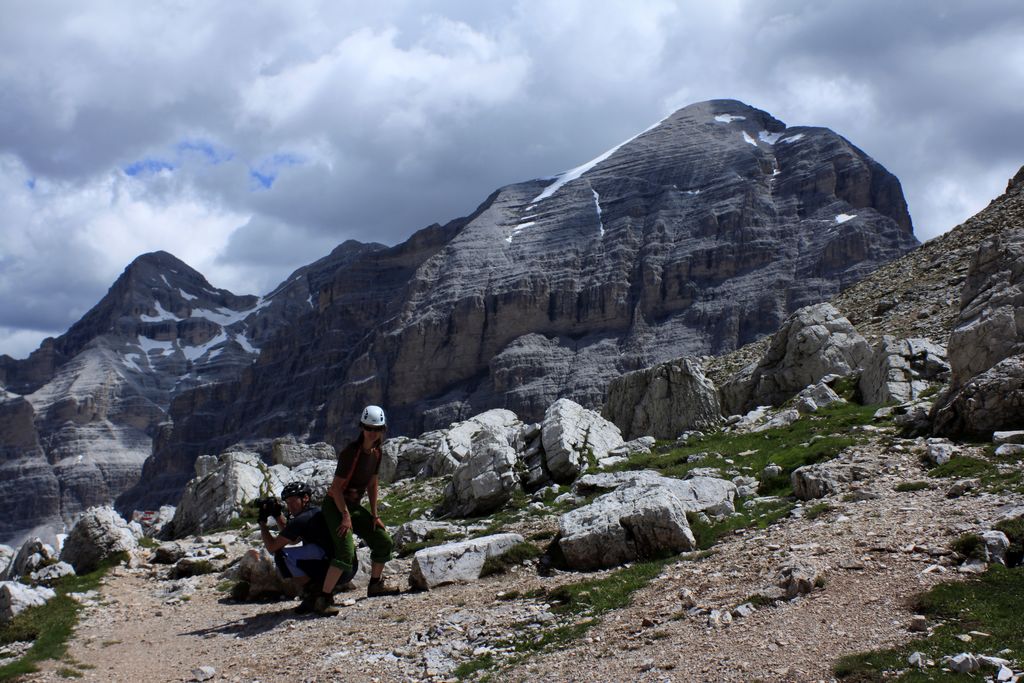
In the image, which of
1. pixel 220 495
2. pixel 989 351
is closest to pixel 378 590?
pixel 989 351

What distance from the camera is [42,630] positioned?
1570cm

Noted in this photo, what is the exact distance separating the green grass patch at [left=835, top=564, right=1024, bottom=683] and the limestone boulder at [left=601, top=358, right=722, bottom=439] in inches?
1143

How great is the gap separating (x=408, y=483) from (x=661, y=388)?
13.5 metres

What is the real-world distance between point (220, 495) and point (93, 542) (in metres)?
12.4

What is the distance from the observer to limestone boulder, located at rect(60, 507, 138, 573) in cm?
2377

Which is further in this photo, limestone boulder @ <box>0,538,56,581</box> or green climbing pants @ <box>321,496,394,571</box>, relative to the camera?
limestone boulder @ <box>0,538,56,581</box>

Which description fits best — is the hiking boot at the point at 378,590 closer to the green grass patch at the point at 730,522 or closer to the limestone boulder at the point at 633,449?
the green grass patch at the point at 730,522

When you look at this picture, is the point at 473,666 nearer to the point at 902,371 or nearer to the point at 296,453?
the point at 902,371

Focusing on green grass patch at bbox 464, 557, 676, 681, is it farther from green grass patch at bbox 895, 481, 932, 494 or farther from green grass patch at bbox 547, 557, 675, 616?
green grass patch at bbox 895, 481, 932, 494

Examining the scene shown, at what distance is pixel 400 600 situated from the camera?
1510cm

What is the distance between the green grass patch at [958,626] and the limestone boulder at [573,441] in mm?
16303

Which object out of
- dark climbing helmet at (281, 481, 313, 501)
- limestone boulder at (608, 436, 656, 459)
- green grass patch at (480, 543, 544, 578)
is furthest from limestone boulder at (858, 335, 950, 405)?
dark climbing helmet at (281, 481, 313, 501)

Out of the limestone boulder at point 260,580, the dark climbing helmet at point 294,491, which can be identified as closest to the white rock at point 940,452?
the dark climbing helmet at point 294,491

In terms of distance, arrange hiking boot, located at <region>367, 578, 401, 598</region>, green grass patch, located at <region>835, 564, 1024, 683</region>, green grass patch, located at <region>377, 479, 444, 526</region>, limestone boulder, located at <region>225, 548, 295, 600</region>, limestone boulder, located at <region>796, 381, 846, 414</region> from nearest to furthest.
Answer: green grass patch, located at <region>835, 564, 1024, 683</region> → hiking boot, located at <region>367, 578, 401, 598</region> → limestone boulder, located at <region>225, 548, 295, 600</region> → green grass patch, located at <region>377, 479, 444, 526</region> → limestone boulder, located at <region>796, 381, 846, 414</region>
